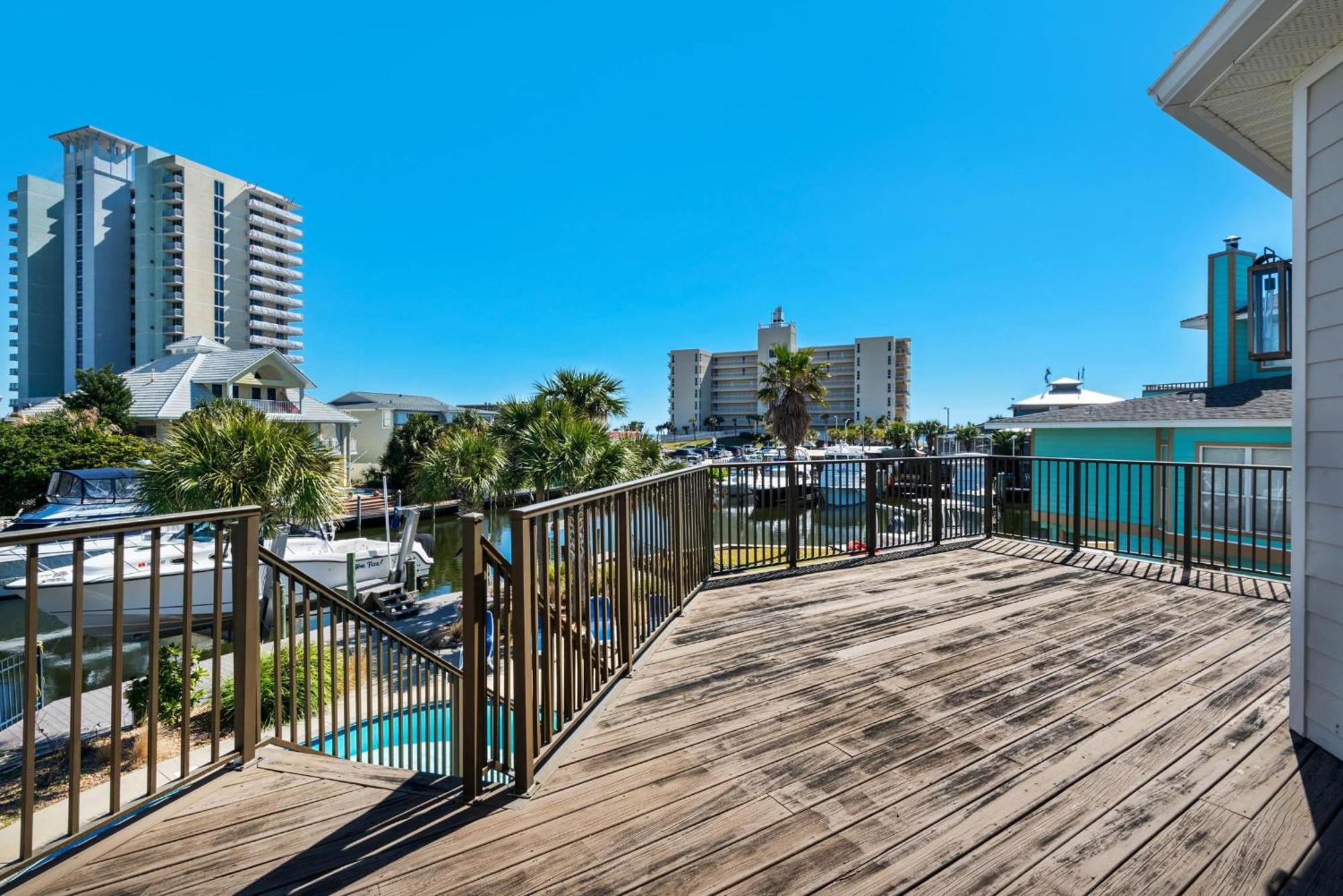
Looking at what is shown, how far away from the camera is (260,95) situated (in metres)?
32.4

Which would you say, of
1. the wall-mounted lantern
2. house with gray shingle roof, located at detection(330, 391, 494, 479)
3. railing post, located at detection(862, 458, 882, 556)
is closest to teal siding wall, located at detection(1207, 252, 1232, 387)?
the wall-mounted lantern

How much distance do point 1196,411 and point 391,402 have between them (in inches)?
2104

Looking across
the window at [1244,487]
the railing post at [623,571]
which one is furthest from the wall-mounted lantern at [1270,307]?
the railing post at [623,571]

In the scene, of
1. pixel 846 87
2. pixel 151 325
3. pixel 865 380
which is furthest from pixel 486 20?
pixel 865 380

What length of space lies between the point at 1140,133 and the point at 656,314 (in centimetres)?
4588

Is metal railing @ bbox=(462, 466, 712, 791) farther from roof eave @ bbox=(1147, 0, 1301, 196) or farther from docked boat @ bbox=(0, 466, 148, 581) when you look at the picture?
docked boat @ bbox=(0, 466, 148, 581)

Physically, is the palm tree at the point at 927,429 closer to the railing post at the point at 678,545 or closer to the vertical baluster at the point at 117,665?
the railing post at the point at 678,545

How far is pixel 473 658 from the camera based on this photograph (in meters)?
1.87

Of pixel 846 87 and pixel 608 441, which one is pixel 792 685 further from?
pixel 846 87

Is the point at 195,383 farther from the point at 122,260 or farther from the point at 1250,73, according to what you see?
the point at 122,260

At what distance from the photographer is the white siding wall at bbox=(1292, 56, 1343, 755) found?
2.07 metres

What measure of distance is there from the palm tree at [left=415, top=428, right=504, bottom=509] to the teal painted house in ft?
38.5

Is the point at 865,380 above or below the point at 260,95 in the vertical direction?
below

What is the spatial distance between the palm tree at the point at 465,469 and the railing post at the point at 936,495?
408 inches
